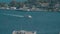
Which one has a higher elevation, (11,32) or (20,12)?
(20,12)

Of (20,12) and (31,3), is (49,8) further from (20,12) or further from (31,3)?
(20,12)

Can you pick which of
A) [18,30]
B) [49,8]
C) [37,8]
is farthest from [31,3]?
[18,30]

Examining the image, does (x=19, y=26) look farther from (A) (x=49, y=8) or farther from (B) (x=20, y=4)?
(A) (x=49, y=8)

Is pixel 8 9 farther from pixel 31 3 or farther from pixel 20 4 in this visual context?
pixel 31 3

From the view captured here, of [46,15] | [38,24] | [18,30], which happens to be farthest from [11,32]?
[46,15]

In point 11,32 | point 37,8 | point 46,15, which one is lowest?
point 11,32

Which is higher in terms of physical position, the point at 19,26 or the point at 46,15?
the point at 46,15
